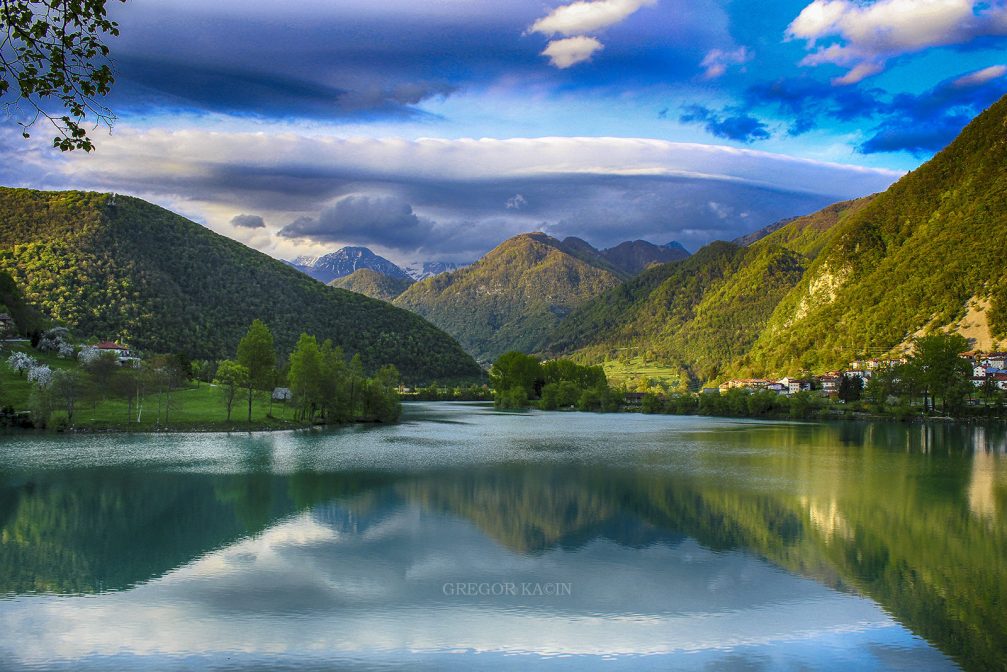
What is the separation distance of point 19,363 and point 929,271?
159 metres

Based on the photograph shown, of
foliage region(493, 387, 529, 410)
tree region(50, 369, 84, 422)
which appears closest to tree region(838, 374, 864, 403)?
foliage region(493, 387, 529, 410)

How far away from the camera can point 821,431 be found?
82312 millimetres

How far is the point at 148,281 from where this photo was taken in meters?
150

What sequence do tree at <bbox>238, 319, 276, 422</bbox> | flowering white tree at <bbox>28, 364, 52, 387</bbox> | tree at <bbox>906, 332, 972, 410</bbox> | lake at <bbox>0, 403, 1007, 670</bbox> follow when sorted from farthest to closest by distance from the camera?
tree at <bbox>906, 332, 972, 410</bbox>, tree at <bbox>238, 319, 276, 422</bbox>, flowering white tree at <bbox>28, 364, 52, 387</bbox>, lake at <bbox>0, 403, 1007, 670</bbox>

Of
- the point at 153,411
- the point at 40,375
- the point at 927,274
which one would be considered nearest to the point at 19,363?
the point at 40,375

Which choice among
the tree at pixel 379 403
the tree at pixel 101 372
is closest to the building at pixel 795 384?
the tree at pixel 379 403

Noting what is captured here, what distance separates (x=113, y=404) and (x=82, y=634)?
196 ft

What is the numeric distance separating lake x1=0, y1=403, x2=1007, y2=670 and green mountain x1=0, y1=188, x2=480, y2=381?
9432 centimetres

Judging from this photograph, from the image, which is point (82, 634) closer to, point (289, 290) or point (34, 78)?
point (34, 78)

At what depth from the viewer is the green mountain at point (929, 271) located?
14288 centimetres

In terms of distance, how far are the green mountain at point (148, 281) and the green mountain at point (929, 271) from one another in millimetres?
98717

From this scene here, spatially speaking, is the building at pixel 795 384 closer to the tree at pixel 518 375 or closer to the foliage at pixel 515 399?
the tree at pixel 518 375

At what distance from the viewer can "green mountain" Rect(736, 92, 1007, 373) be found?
143 m

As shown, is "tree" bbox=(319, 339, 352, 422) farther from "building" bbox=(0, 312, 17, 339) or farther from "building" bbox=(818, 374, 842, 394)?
"building" bbox=(818, 374, 842, 394)
